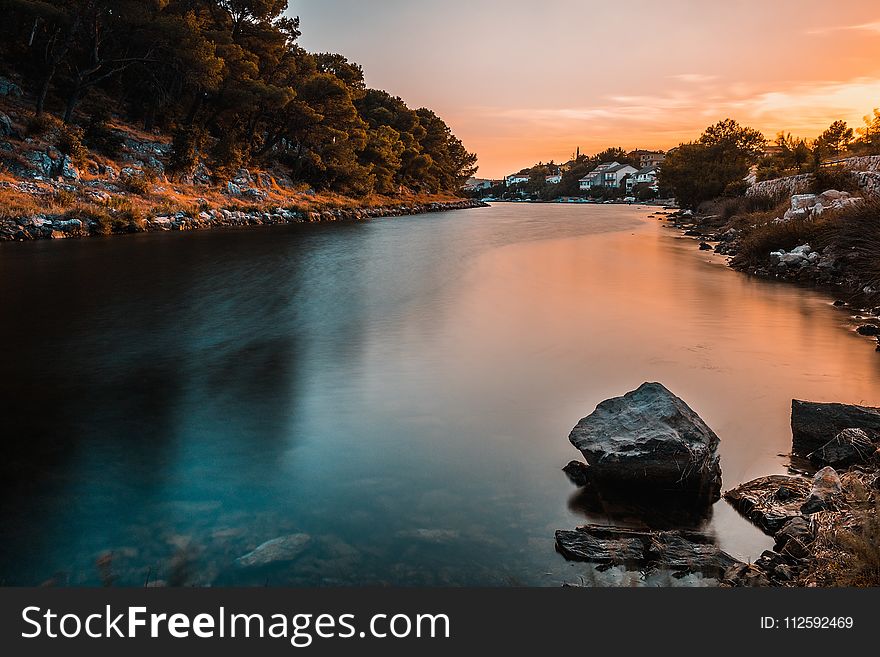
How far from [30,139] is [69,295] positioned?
1961cm

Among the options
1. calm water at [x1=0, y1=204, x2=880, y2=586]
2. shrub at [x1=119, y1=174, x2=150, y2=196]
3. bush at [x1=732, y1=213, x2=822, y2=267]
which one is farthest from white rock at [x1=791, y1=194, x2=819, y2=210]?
shrub at [x1=119, y1=174, x2=150, y2=196]

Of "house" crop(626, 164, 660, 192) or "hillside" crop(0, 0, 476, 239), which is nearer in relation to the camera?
"hillside" crop(0, 0, 476, 239)

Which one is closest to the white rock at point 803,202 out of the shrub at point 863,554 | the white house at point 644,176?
the shrub at point 863,554

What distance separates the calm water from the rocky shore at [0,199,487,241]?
6780mm

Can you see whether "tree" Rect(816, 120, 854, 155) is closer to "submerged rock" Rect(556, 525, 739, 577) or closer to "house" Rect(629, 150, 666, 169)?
"submerged rock" Rect(556, 525, 739, 577)

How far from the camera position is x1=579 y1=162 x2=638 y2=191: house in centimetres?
14712

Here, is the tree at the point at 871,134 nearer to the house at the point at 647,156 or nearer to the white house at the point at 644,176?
the white house at the point at 644,176

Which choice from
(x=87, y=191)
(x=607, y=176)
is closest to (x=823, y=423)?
(x=87, y=191)

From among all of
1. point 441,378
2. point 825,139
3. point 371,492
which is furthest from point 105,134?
point 825,139

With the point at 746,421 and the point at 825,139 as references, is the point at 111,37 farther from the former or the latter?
the point at 825,139

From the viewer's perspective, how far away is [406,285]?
56.4 ft

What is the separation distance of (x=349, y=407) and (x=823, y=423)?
14.8ft

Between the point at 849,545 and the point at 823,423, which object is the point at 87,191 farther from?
the point at 849,545

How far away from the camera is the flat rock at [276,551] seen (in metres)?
3.86
